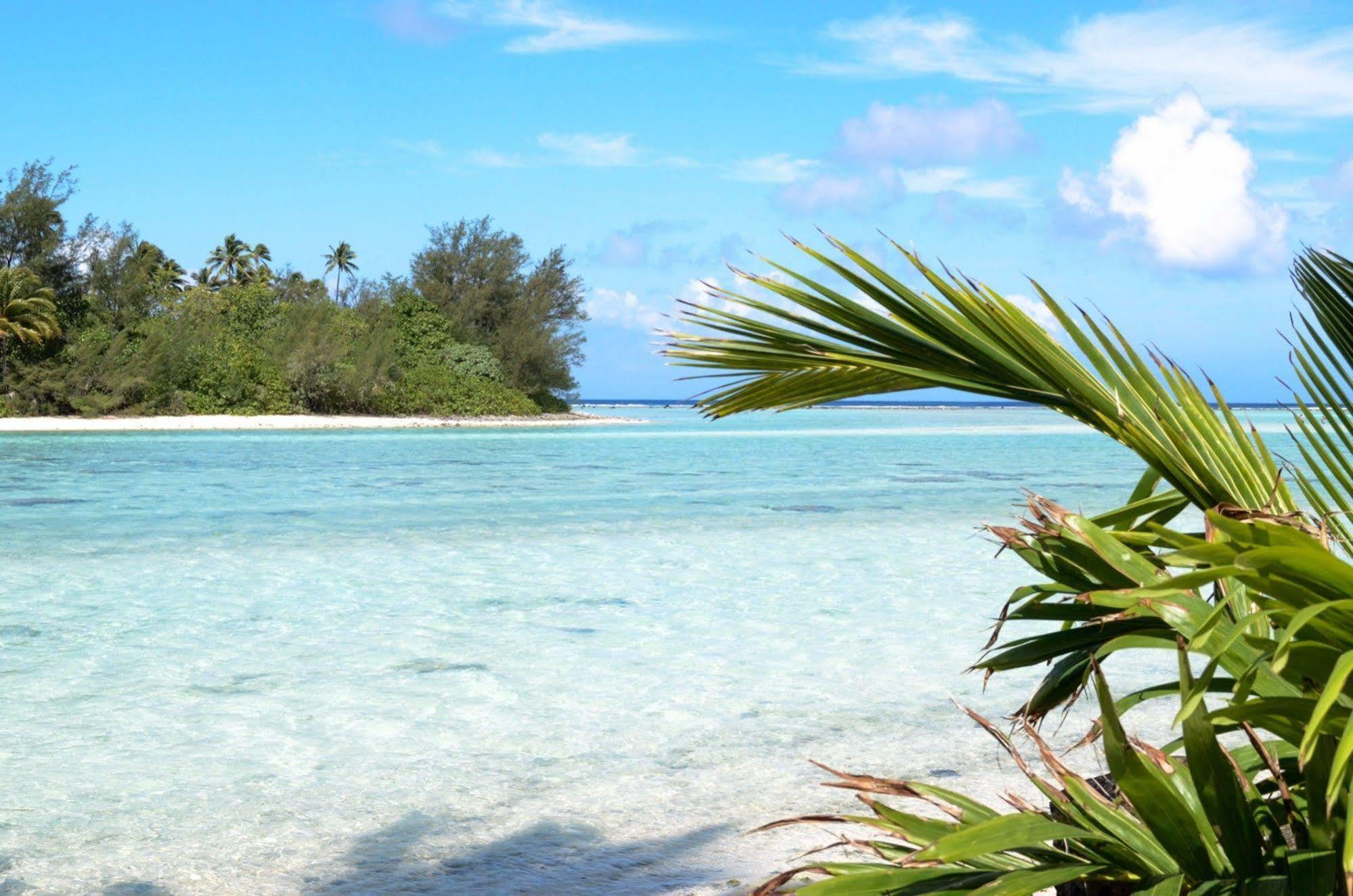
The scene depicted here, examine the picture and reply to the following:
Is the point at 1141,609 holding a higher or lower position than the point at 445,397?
lower

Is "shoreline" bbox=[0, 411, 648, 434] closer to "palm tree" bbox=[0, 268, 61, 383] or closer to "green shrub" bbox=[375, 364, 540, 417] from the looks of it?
"green shrub" bbox=[375, 364, 540, 417]

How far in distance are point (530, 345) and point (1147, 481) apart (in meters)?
51.6

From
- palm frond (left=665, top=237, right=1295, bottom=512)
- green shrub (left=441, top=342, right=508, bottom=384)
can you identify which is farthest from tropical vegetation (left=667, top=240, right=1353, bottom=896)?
green shrub (left=441, top=342, right=508, bottom=384)

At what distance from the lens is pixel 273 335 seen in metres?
45.8

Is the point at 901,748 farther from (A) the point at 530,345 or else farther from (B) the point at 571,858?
(A) the point at 530,345

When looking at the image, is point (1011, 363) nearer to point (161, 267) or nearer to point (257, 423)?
point (257, 423)

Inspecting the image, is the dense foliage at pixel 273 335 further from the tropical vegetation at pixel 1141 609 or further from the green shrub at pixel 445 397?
the tropical vegetation at pixel 1141 609

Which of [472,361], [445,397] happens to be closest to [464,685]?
[445,397]

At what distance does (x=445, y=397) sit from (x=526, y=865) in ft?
151

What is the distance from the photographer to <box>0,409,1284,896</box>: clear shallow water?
405 centimetres

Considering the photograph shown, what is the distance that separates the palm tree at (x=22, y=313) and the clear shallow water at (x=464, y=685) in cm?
2614

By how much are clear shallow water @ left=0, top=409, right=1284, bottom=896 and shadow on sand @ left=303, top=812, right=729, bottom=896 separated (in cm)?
1

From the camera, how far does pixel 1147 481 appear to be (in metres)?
2.36

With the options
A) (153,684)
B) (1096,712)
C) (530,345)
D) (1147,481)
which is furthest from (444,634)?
(530,345)
